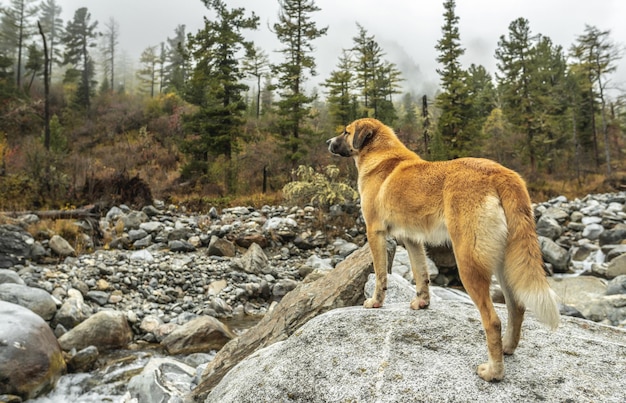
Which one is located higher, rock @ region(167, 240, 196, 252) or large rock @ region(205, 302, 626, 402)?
large rock @ region(205, 302, 626, 402)

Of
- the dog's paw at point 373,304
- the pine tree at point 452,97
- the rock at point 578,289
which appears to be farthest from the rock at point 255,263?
the pine tree at point 452,97

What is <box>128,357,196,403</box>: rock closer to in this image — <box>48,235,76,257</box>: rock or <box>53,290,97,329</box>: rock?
<box>53,290,97,329</box>: rock

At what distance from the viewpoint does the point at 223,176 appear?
22.3 meters

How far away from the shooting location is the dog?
7.64 ft

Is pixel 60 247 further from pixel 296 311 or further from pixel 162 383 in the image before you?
pixel 296 311

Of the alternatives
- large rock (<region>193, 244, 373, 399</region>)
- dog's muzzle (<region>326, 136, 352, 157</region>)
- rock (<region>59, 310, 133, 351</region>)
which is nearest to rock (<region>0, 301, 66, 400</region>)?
rock (<region>59, 310, 133, 351</region>)

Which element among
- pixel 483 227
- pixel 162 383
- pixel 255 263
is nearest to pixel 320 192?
pixel 255 263

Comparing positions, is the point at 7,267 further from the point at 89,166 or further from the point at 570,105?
the point at 570,105

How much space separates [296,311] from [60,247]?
927 cm

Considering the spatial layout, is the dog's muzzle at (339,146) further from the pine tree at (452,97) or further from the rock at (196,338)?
the pine tree at (452,97)

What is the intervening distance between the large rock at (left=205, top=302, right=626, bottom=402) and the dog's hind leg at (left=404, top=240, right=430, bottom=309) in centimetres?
10

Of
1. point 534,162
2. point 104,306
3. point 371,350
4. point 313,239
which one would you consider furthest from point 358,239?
point 534,162

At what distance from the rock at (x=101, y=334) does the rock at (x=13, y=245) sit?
4.59 metres

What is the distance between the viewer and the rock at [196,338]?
688cm
